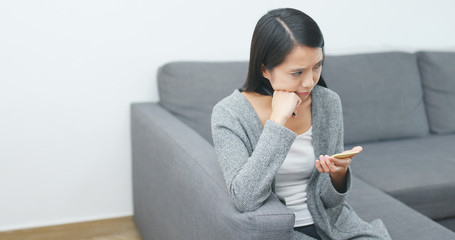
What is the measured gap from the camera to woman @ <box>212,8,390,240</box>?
113 centimetres

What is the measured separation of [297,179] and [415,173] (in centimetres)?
77

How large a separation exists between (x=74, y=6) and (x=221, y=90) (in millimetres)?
691

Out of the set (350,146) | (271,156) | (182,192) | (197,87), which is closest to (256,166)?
(271,156)

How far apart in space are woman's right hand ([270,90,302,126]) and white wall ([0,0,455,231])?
1.08 meters

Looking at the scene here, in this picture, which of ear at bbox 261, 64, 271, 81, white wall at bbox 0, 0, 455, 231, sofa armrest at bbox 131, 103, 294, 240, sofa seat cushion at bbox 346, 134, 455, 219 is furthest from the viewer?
white wall at bbox 0, 0, 455, 231

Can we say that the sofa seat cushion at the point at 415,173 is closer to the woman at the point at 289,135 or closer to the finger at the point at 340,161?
the woman at the point at 289,135

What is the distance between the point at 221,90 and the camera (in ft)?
6.73

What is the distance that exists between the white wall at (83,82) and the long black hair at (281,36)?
3.37 feet

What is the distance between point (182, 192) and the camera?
4.75ft

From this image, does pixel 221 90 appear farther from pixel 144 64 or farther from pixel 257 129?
pixel 257 129

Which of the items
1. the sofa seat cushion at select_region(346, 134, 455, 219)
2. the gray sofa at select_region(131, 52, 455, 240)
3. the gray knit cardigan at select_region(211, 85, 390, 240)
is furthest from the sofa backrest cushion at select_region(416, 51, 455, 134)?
the gray knit cardigan at select_region(211, 85, 390, 240)

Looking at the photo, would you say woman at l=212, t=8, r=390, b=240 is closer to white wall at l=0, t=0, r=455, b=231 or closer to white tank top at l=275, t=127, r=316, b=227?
white tank top at l=275, t=127, r=316, b=227

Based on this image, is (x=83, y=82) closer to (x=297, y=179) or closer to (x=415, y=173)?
(x=297, y=179)

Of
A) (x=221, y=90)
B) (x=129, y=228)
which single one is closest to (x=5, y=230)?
(x=129, y=228)
